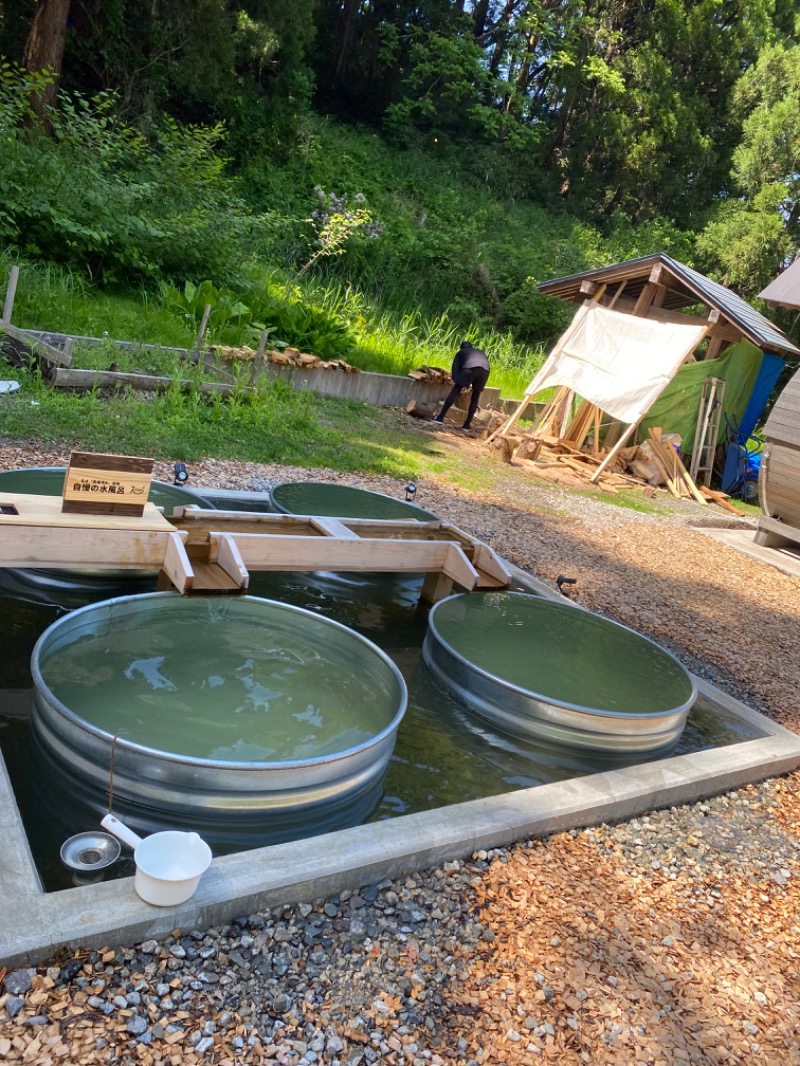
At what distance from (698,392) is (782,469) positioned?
3019 millimetres

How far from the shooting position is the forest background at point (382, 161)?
32.1ft

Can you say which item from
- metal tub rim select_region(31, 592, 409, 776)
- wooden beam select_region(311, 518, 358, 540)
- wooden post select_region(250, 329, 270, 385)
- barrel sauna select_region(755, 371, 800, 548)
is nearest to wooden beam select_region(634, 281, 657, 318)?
barrel sauna select_region(755, 371, 800, 548)

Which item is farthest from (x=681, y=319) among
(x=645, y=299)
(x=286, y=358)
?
(x=286, y=358)

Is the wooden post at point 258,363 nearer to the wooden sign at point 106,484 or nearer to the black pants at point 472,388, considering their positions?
the black pants at point 472,388

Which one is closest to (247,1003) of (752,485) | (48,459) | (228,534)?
(228,534)

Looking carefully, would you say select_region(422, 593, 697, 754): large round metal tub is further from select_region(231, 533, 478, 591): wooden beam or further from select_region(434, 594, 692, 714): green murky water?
select_region(231, 533, 478, 591): wooden beam

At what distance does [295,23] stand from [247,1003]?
20.0 meters

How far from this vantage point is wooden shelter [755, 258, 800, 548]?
8500mm

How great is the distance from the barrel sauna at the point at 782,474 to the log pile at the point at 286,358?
5328 millimetres

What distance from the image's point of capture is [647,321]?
34.0 ft

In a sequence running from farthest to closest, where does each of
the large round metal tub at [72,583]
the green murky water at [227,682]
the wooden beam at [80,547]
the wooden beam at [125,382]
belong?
the wooden beam at [125,382], the large round metal tub at [72,583], the wooden beam at [80,547], the green murky water at [227,682]

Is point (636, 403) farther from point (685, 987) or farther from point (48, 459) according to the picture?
point (685, 987)

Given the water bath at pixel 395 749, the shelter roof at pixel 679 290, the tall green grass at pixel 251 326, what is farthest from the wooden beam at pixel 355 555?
the shelter roof at pixel 679 290

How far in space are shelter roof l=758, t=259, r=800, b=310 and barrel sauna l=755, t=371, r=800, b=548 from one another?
879 millimetres
